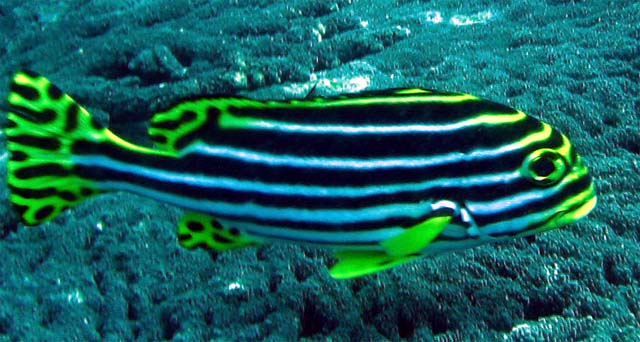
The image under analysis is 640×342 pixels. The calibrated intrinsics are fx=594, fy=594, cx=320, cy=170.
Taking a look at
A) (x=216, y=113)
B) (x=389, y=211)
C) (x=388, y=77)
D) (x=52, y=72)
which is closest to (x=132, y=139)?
(x=52, y=72)

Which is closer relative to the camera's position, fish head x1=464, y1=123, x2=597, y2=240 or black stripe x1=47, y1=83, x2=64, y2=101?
fish head x1=464, y1=123, x2=597, y2=240

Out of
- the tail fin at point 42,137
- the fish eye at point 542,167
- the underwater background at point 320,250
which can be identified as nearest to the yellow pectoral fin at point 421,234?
the fish eye at point 542,167

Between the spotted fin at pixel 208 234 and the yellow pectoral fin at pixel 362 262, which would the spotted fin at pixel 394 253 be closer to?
the yellow pectoral fin at pixel 362 262

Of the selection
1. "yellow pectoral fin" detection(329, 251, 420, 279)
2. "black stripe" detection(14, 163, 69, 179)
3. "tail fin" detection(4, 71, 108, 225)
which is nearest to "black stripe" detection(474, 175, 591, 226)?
"yellow pectoral fin" detection(329, 251, 420, 279)

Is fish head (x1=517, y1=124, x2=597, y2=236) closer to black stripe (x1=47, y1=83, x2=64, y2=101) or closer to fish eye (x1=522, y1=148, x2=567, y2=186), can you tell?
fish eye (x1=522, y1=148, x2=567, y2=186)

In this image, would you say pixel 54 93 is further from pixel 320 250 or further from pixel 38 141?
pixel 320 250

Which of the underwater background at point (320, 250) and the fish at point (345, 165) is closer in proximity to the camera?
the fish at point (345, 165)

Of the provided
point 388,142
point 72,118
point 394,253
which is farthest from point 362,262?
point 72,118
